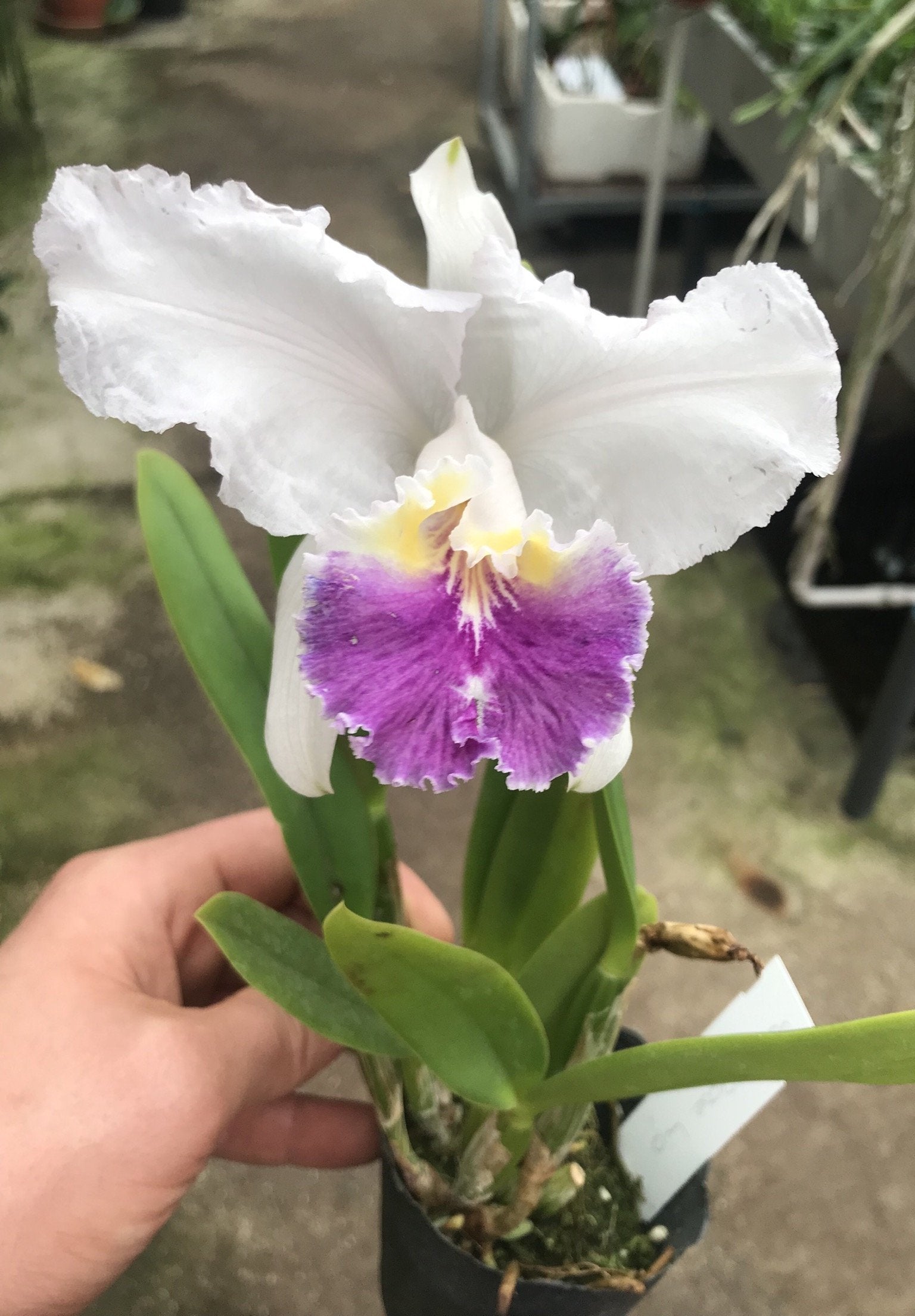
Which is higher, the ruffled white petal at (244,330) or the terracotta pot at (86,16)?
the ruffled white petal at (244,330)

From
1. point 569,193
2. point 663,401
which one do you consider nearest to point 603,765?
point 663,401

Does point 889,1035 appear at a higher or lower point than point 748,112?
lower

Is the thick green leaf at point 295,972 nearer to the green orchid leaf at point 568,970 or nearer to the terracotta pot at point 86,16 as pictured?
the green orchid leaf at point 568,970

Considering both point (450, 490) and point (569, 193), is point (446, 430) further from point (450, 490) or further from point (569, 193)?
point (569, 193)

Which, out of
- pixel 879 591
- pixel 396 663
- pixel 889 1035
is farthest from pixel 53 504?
pixel 889 1035

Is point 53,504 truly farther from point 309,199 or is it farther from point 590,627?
point 590,627

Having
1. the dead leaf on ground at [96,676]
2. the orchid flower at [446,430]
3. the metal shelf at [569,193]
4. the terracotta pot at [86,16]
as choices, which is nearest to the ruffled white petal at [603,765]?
the orchid flower at [446,430]
